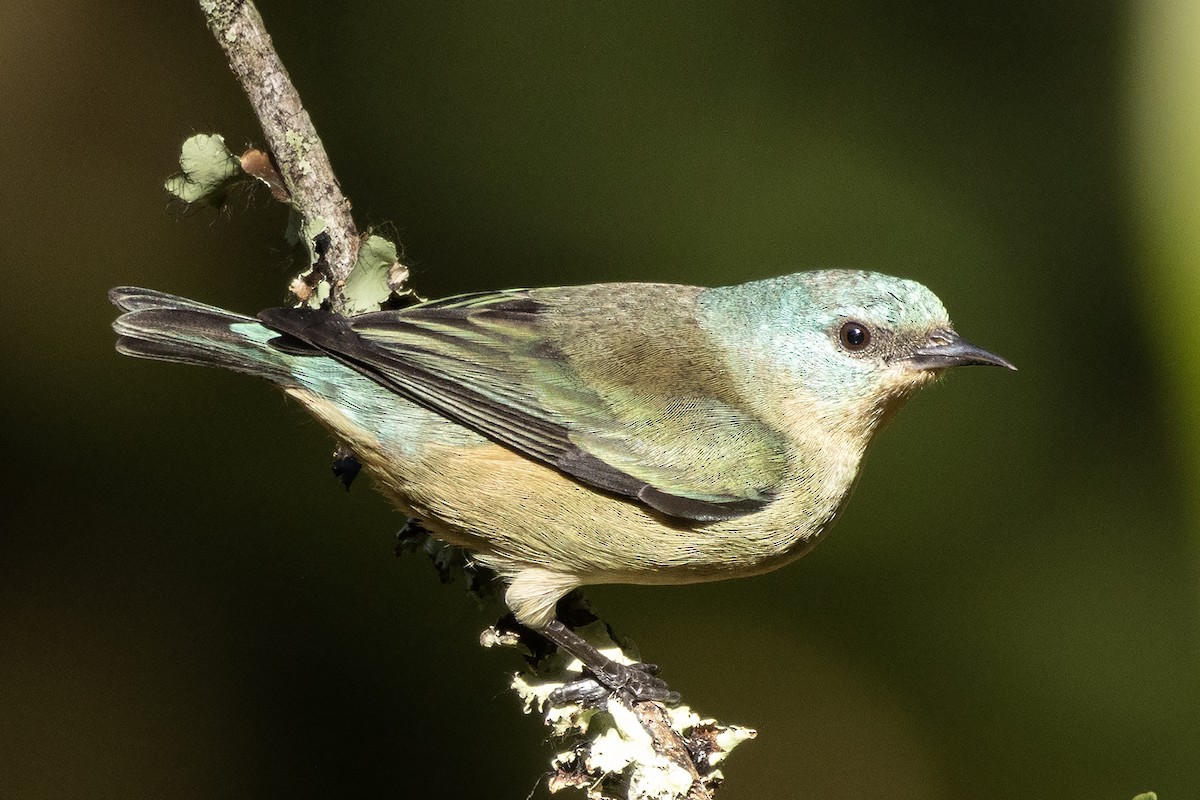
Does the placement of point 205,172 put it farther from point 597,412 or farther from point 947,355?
point 947,355

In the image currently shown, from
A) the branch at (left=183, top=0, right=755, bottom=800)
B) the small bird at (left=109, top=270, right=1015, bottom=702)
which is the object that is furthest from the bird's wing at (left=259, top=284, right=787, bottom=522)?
the branch at (left=183, top=0, right=755, bottom=800)

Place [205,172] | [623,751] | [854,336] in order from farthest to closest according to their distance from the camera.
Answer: [854,336] → [205,172] → [623,751]

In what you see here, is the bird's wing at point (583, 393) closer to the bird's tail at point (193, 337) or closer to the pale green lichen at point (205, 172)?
the bird's tail at point (193, 337)

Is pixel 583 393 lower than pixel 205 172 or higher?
lower

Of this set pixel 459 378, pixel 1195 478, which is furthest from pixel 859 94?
pixel 459 378

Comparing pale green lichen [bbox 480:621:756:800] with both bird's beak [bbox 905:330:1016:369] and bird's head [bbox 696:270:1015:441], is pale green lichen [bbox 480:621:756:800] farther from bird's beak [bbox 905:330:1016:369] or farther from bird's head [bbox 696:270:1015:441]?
bird's beak [bbox 905:330:1016:369]

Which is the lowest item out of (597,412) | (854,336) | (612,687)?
(612,687)

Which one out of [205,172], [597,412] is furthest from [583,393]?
[205,172]

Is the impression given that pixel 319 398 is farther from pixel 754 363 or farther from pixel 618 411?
pixel 754 363
